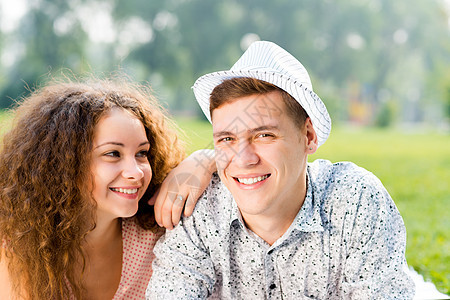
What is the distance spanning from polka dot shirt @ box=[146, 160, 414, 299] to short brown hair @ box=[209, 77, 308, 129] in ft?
1.19

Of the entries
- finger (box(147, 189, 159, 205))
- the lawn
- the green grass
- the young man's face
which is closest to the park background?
the green grass

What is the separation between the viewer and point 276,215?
2.26 metres

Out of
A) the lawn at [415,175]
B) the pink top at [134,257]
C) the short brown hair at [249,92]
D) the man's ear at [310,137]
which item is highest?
the lawn at [415,175]

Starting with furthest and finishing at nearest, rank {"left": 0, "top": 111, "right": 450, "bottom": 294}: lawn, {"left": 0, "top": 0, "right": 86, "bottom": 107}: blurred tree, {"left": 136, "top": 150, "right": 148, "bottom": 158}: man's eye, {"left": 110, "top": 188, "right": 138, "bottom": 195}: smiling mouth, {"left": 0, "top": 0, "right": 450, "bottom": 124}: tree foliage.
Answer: {"left": 0, "top": 0, "right": 450, "bottom": 124}: tree foliage < {"left": 0, "top": 0, "right": 86, "bottom": 107}: blurred tree < {"left": 0, "top": 111, "right": 450, "bottom": 294}: lawn < {"left": 136, "top": 150, "right": 148, "bottom": 158}: man's eye < {"left": 110, "top": 188, "right": 138, "bottom": 195}: smiling mouth

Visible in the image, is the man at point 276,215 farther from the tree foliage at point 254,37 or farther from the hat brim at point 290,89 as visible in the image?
the tree foliage at point 254,37

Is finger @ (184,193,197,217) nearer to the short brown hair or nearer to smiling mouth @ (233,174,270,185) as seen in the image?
smiling mouth @ (233,174,270,185)

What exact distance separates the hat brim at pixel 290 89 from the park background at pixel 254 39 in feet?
49.7

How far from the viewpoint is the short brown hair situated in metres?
2.12

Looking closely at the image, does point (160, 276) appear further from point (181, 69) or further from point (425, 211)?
point (181, 69)

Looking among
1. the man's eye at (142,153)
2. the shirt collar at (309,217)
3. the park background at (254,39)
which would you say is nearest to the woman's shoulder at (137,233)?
the man's eye at (142,153)

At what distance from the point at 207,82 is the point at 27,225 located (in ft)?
3.45

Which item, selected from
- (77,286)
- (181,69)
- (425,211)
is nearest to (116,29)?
(181,69)

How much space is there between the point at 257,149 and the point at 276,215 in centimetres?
34

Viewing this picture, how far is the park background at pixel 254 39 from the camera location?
2066 centimetres
